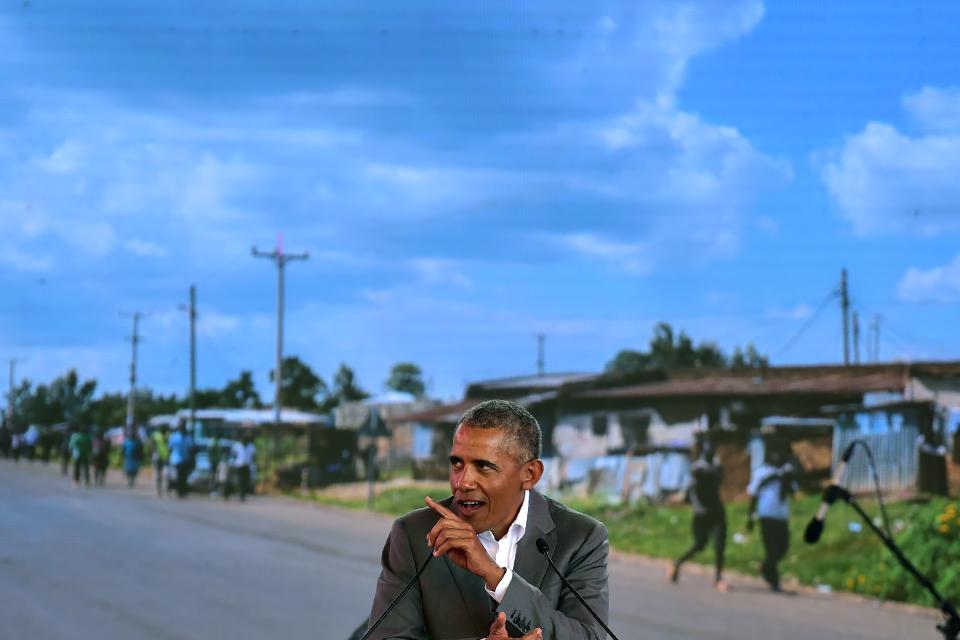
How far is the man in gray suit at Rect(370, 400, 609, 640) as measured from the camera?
3365 mm

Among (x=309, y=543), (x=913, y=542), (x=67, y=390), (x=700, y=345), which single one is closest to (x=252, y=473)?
(x=309, y=543)

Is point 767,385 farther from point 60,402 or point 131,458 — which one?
point 60,402

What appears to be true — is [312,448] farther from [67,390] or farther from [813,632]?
[67,390]

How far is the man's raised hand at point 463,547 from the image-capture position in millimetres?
3207

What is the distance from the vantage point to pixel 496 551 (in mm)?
3508

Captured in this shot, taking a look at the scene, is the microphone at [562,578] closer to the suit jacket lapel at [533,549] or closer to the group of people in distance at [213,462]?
the suit jacket lapel at [533,549]

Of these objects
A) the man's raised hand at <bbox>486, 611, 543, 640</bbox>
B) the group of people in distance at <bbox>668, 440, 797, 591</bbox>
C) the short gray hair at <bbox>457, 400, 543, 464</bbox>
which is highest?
the short gray hair at <bbox>457, 400, 543, 464</bbox>

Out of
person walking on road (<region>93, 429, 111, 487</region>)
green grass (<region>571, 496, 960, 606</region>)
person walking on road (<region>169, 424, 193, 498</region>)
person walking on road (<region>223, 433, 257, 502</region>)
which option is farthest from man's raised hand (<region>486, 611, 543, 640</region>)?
person walking on road (<region>93, 429, 111, 487</region>)

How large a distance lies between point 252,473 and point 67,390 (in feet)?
240

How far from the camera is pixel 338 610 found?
1427 cm

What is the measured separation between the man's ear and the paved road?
9.13 m

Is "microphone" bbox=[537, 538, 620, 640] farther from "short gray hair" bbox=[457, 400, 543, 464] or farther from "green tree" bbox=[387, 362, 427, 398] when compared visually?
"green tree" bbox=[387, 362, 427, 398]

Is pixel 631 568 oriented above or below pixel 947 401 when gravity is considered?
below

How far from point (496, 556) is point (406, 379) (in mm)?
115048
